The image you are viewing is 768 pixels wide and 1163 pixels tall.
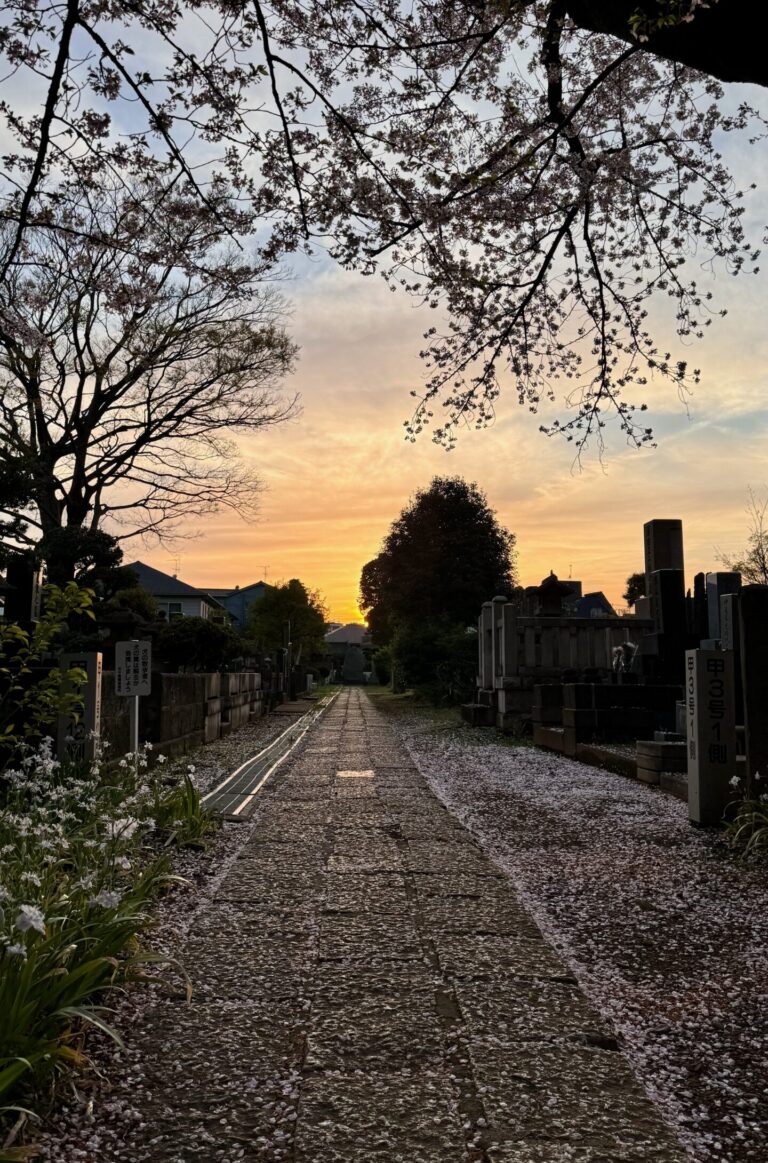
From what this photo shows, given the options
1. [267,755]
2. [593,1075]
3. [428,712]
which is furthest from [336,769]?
[428,712]

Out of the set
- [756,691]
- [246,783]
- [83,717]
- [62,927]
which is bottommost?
[246,783]

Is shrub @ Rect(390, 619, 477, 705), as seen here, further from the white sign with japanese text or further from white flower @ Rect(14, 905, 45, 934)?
white flower @ Rect(14, 905, 45, 934)

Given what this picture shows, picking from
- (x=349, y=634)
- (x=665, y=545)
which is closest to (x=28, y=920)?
(x=665, y=545)

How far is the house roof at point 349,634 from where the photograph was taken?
8525 centimetres

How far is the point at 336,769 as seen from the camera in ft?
32.0

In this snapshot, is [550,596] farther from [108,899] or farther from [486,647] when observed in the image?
[108,899]

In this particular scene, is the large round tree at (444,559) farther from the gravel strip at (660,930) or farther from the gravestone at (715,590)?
the gravel strip at (660,930)

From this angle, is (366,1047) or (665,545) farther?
(665,545)

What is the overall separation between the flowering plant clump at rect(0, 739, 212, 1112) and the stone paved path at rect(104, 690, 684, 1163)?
8.9 inches

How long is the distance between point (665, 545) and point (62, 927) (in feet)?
42.0

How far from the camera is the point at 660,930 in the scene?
3.70 metres

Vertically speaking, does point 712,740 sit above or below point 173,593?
below

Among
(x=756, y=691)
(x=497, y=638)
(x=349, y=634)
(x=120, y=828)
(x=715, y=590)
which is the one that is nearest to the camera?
(x=120, y=828)

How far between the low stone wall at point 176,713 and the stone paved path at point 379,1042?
11.7 ft
